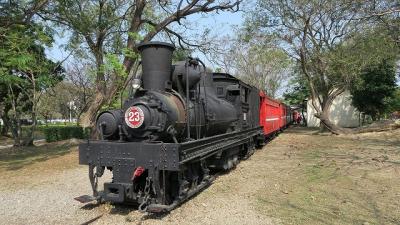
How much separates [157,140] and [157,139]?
3 centimetres

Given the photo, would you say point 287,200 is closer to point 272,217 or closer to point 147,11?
point 272,217

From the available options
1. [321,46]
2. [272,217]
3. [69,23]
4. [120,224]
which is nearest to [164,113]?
[120,224]

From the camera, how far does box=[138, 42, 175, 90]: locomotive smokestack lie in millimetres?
7902

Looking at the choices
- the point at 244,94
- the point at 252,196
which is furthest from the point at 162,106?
the point at 244,94

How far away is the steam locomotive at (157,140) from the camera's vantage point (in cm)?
720

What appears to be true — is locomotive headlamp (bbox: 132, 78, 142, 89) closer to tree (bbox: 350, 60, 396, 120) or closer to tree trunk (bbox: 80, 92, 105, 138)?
tree trunk (bbox: 80, 92, 105, 138)

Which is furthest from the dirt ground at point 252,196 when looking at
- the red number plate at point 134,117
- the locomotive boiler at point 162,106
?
the red number plate at point 134,117

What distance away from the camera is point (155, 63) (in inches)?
313

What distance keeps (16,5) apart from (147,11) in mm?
7284

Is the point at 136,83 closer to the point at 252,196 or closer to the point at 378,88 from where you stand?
the point at 252,196

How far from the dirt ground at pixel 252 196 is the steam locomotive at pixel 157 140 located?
360 mm

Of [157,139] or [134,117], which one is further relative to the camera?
[157,139]

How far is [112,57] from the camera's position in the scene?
15.5m

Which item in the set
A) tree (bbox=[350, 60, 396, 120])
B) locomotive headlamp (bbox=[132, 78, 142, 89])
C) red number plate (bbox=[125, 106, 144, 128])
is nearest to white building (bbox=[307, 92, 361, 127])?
tree (bbox=[350, 60, 396, 120])
